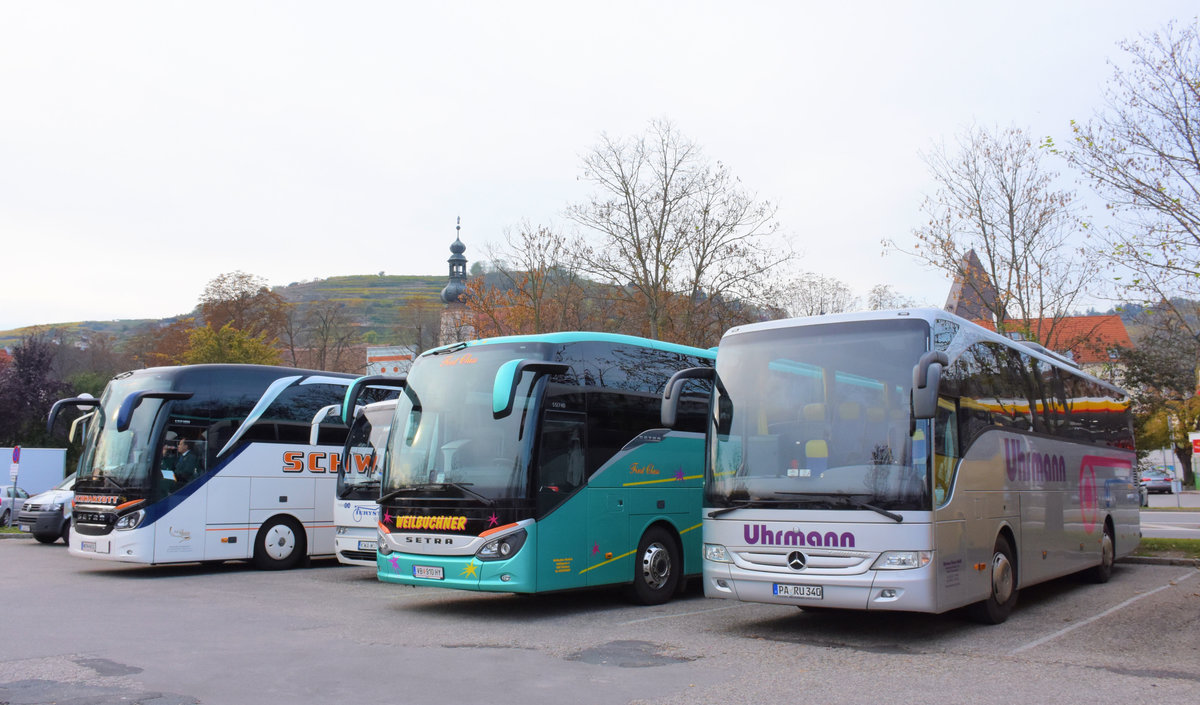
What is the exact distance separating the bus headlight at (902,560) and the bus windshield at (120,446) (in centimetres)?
1173

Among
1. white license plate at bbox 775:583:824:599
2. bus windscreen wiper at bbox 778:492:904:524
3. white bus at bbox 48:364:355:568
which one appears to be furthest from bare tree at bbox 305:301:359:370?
bus windscreen wiper at bbox 778:492:904:524

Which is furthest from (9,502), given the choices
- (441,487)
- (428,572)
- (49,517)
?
(441,487)

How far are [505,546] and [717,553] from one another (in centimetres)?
237

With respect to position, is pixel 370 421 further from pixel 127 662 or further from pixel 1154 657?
pixel 1154 657

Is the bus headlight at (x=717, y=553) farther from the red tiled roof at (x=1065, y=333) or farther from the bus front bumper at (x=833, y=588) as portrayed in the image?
the red tiled roof at (x=1065, y=333)

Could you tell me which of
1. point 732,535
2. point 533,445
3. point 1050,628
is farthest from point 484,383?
point 1050,628

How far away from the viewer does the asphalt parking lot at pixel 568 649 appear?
7.30m

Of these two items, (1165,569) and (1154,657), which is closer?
(1154,657)

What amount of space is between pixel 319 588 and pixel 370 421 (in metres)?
3.14

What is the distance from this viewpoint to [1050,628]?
1024cm

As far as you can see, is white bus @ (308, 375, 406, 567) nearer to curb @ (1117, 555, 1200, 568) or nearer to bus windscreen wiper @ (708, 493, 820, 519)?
bus windscreen wiper @ (708, 493, 820, 519)

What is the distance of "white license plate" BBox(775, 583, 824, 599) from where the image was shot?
9.23m

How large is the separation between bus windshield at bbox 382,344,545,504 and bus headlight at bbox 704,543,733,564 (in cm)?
213

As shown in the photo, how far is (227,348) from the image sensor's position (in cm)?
5412
